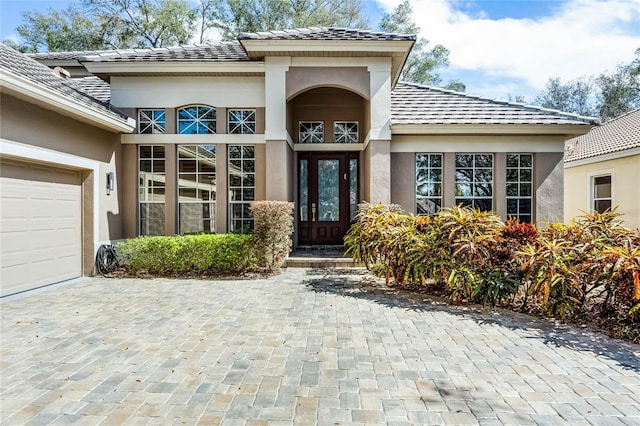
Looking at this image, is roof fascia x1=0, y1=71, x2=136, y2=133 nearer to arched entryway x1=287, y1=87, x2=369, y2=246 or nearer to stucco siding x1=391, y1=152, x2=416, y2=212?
arched entryway x1=287, y1=87, x2=369, y2=246

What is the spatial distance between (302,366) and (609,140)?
51.0ft

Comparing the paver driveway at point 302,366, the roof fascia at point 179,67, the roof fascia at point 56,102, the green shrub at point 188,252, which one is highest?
the roof fascia at point 179,67

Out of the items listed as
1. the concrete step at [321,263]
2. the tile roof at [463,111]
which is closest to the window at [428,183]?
the tile roof at [463,111]

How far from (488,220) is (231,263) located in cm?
564

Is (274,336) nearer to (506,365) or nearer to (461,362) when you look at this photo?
(461,362)

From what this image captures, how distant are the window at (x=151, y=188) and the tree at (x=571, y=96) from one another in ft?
112

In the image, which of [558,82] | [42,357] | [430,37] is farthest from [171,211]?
[558,82]

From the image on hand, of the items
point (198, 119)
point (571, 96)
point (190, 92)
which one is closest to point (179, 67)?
point (190, 92)

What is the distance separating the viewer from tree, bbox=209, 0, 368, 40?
67.5ft

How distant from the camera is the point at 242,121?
962 cm

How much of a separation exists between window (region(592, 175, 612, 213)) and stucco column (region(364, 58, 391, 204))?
8.91 meters

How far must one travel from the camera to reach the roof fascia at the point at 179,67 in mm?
9070

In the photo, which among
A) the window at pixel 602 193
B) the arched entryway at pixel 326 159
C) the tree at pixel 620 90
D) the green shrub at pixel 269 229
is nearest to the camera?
the green shrub at pixel 269 229

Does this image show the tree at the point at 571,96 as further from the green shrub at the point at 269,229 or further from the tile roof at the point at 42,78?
the tile roof at the point at 42,78
